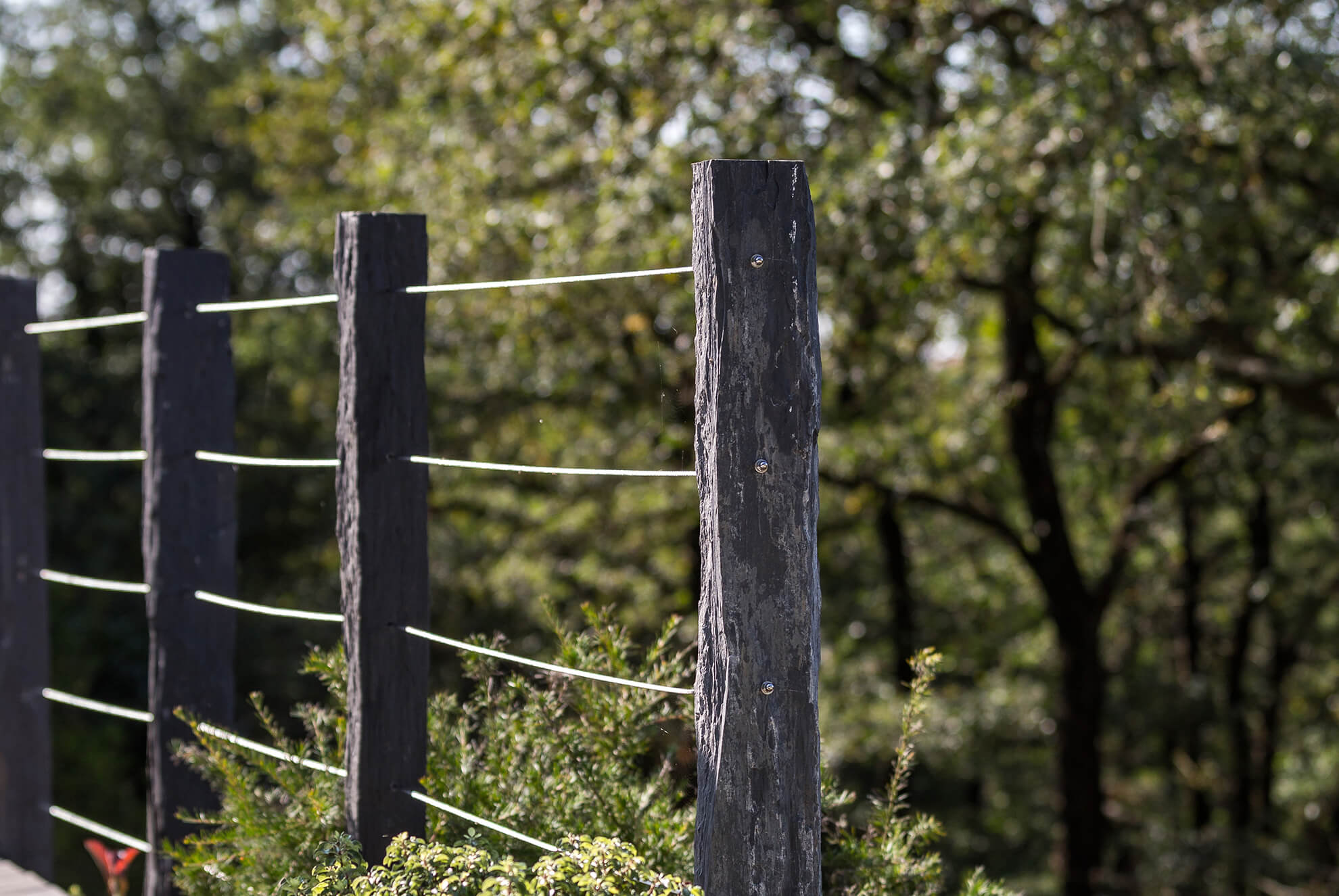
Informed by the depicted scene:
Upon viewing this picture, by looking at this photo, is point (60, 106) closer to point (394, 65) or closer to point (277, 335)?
point (277, 335)

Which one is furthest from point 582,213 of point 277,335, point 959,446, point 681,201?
point 277,335

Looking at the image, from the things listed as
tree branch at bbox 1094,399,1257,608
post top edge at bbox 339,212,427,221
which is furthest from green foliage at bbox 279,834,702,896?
tree branch at bbox 1094,399,1257,608

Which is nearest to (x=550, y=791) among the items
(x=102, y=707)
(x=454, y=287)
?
(x=454, y=287)

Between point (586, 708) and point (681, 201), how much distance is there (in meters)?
4.10

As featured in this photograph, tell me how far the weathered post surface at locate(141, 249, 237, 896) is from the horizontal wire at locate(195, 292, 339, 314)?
3cm

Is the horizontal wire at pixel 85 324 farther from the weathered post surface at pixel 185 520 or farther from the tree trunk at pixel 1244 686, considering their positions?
the tree trunk at pixel 1244 686

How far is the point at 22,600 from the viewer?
12.5 feet

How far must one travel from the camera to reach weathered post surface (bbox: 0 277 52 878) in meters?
3.76

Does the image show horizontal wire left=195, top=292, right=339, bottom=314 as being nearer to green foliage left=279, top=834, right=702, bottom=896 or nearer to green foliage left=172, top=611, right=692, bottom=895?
green foliage left=172, top=611, right=692, bottom=895

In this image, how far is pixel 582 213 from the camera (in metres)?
7.62

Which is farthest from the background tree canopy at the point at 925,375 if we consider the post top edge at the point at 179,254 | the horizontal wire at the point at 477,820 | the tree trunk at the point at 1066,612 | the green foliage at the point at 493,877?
the post top edge at the point at 179,254

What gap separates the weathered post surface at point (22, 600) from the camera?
3764 mm

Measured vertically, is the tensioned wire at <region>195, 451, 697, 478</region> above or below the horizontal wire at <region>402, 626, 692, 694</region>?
above

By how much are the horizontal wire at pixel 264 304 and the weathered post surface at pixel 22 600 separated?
2.49 feet
